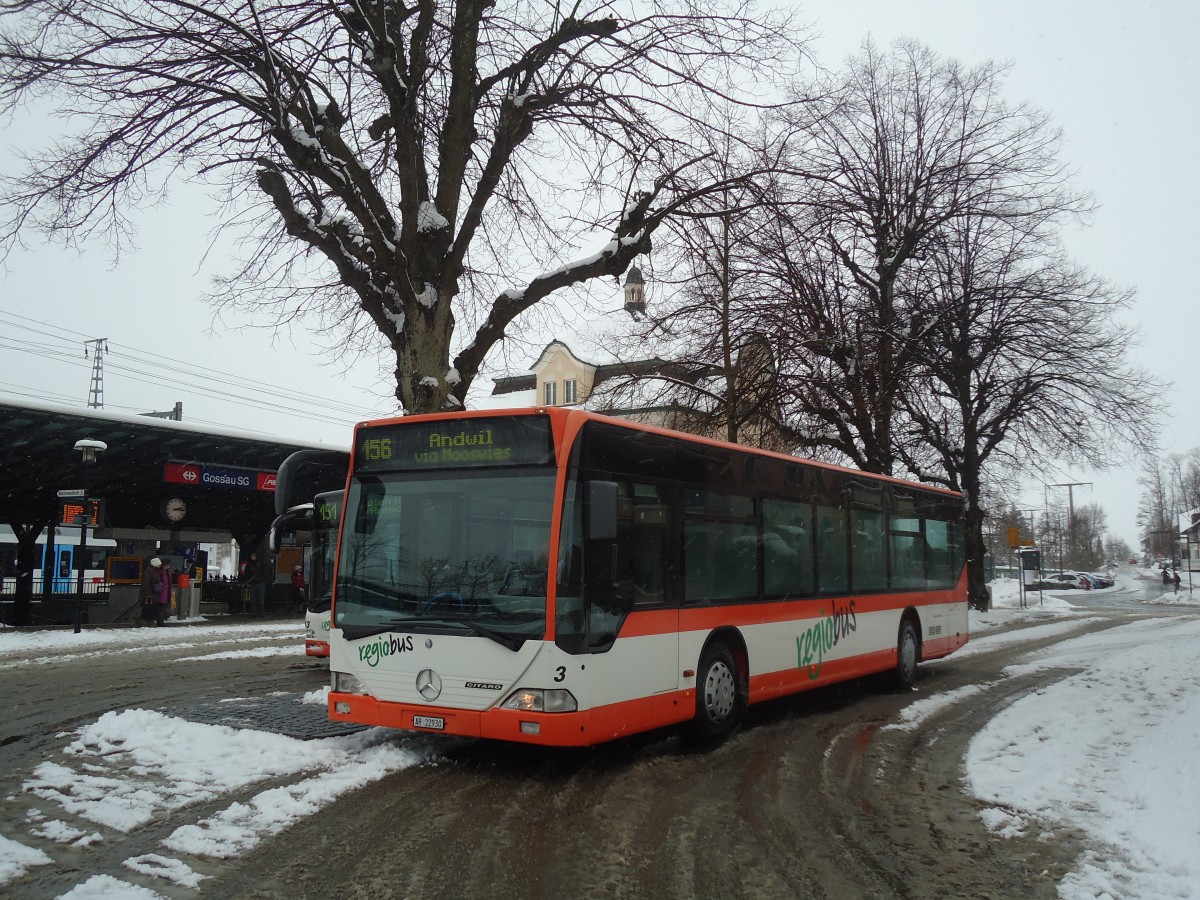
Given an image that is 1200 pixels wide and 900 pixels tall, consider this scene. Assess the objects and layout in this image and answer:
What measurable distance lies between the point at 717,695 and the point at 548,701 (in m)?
2.31

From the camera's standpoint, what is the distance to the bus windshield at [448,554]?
6867 mm

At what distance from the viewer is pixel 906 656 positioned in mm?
12844

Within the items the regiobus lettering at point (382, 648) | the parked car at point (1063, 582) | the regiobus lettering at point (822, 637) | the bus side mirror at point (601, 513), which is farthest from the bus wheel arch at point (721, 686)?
the parked car at point (1063, 582)

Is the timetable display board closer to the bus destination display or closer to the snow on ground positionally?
the snow on ground

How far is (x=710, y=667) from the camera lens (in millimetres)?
8391

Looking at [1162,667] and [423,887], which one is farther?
[1162,667]

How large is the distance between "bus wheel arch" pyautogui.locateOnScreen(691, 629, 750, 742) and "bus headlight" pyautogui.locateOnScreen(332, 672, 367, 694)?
9.20 feet

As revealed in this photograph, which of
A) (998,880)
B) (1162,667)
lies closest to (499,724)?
(998,880)

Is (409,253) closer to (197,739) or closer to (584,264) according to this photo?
(584,264)

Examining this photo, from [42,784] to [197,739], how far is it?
4.62 ft

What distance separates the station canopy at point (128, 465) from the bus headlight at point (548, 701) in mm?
16199

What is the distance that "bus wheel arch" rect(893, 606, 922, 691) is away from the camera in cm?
1261

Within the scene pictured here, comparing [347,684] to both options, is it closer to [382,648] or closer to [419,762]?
[382,648]

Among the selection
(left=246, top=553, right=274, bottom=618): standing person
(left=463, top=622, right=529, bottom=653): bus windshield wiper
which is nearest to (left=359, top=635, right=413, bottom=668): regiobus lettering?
(left=463, top=622, right=529, bottom=653): bus windshield wiper
